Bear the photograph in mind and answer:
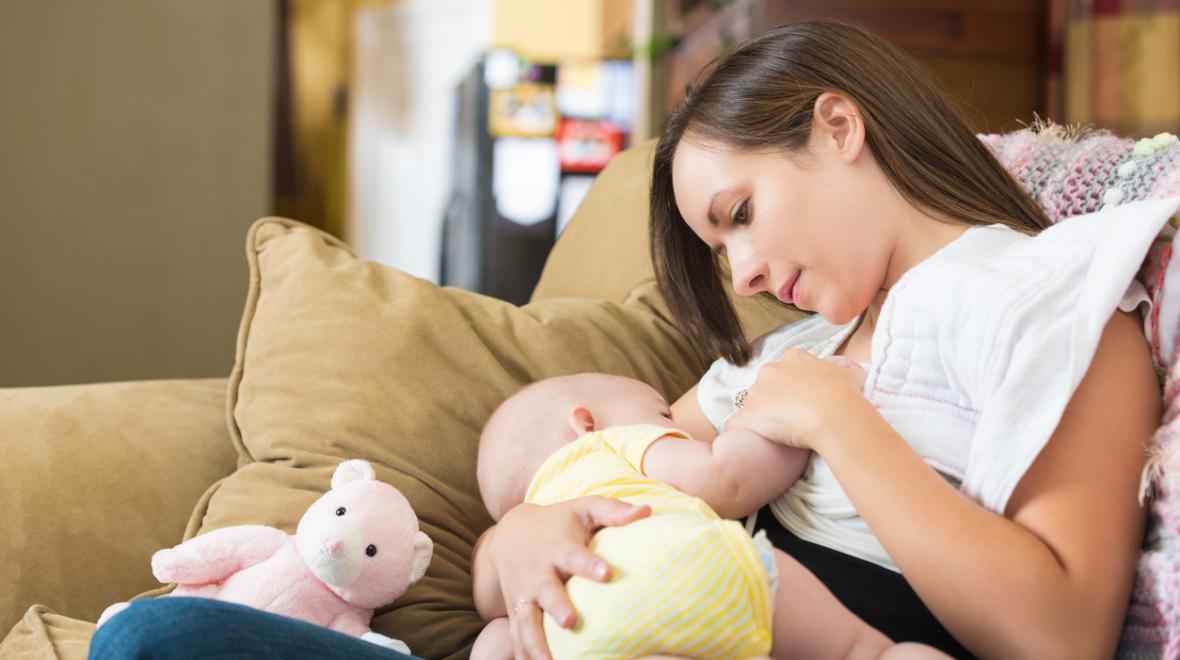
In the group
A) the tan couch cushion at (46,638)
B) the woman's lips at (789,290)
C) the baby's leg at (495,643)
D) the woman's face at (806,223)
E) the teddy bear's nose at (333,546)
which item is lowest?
the tan couch cushion at (46,638)

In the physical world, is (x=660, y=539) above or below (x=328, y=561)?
above

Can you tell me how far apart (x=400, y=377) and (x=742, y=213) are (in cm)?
42

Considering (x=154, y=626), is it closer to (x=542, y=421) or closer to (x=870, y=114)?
(x=542, y=421)

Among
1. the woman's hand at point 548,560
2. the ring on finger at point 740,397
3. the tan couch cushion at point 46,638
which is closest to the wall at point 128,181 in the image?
the tan couch cushion at point 46,638

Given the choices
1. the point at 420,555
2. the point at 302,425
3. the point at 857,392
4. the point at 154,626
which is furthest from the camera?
the point at 302,425

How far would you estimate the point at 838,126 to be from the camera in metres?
1.14

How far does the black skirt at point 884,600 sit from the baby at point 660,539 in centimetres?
4

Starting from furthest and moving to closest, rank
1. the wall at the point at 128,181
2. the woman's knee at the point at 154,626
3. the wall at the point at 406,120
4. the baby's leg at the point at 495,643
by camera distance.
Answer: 1. the wall at the point at 406,120
2. the wall at the point at 128,181
3. the baby's leg at the point at 495,643
4. the woman's knee at the point at 154,626

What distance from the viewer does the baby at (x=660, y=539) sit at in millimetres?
799

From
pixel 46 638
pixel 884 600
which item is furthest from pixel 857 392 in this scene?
pixel 46 638

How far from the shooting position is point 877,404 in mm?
1004

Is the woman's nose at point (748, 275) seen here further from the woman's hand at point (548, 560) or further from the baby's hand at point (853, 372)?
Result: the woman's hand at point (548, 560)

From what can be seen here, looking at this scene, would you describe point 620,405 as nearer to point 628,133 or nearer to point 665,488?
point 665,488

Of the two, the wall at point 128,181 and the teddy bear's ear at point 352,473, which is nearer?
the teddy bear's ear at point 352,473
